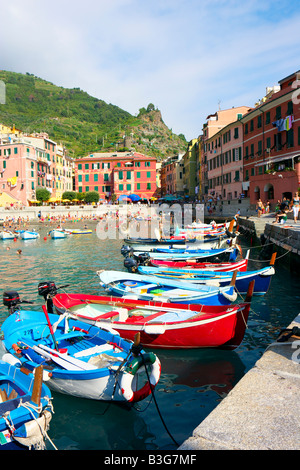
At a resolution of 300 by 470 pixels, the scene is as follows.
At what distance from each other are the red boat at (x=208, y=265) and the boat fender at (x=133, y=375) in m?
9.80

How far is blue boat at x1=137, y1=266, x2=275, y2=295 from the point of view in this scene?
13.9 meters

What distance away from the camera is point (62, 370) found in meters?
6.73

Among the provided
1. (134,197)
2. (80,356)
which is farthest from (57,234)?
(80,356)

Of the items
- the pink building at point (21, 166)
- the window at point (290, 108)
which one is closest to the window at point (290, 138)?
the window at point (290, 108)

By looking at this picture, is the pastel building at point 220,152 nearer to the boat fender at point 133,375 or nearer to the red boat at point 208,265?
the red boat at point 208,265

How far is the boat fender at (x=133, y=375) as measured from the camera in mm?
6154

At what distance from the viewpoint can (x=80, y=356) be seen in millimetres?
7402

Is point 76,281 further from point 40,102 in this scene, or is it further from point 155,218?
point 40,102

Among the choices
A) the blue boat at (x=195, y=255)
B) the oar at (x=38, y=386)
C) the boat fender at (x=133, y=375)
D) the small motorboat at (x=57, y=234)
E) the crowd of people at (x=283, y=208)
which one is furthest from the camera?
the small motorboat at (x=57, y=234)

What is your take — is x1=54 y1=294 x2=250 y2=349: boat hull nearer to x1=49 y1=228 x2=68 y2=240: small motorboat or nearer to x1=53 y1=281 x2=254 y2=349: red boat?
x1=53 y1=281 x2=254 y2=349: red boat

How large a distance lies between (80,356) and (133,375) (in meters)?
1.64
